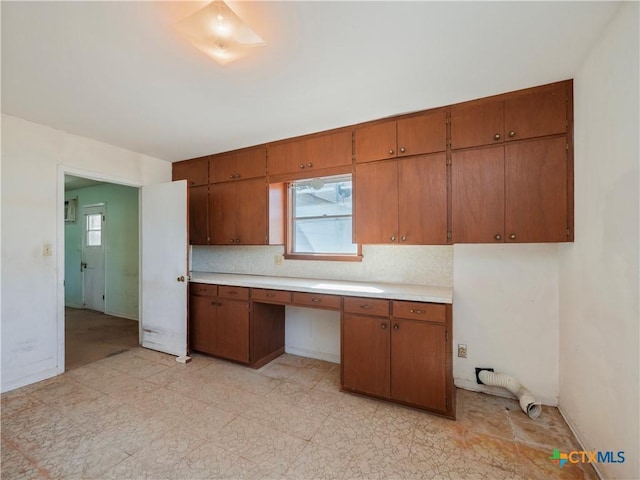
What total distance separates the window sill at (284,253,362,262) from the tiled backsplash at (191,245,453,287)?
0.04 meters

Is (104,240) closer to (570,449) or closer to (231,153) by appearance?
(231,153)

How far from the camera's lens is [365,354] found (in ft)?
7.87

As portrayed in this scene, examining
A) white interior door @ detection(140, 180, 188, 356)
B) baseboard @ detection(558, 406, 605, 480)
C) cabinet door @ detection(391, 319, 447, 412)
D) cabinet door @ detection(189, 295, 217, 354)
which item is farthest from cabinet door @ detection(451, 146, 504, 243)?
white interior door @ detection(140, 180, 188, 356)

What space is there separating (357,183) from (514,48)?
1.45 metres

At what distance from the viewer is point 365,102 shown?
2.31 meters

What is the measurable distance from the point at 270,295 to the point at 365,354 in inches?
43.3

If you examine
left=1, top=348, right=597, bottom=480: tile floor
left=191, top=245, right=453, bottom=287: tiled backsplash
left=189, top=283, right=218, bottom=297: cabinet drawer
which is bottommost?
left=1, top=348, right=597, bottom=480: tile floor

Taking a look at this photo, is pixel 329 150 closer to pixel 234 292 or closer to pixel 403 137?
pixel 403 137

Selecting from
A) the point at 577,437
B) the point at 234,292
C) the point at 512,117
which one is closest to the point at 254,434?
the point at 234,292

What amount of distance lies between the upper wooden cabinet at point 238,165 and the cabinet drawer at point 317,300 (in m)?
1.52

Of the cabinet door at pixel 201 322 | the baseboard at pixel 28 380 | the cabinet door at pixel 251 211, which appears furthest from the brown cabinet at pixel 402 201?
the baseboard at pixel 28 380

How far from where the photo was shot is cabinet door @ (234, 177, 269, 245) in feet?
10.7

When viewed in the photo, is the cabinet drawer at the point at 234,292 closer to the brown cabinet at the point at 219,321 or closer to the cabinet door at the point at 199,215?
the brown cabinet at the point at 219,321

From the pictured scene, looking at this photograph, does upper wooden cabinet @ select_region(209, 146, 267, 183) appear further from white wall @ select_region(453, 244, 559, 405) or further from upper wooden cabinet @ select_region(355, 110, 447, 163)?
white wall @ select_region(453, 244, 559, 405)
